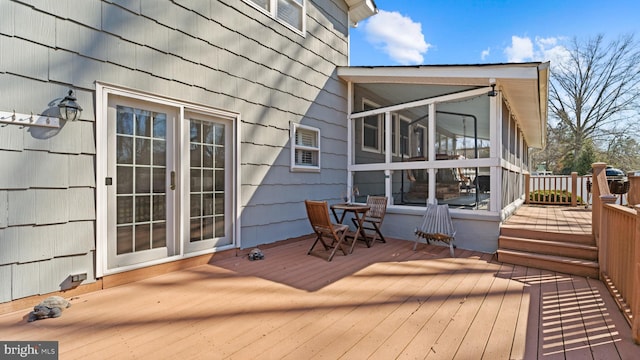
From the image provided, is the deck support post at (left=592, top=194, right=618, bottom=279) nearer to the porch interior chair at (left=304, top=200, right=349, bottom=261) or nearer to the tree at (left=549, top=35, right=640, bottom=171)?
the porch interior chair at (left=304, top=200, right=349, bottom=261)

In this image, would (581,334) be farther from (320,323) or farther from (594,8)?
(594,8)

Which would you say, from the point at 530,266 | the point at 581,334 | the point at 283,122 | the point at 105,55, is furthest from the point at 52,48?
the point at 530,266

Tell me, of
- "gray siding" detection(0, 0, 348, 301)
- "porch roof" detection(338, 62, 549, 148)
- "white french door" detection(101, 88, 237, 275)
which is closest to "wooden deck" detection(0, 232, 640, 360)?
"white french door" detection(101, 88, 237, 275)

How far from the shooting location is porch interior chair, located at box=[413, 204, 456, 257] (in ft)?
14.7

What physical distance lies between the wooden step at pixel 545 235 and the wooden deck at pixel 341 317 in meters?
0.78

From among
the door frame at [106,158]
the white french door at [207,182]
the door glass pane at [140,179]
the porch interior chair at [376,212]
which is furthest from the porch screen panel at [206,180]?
the porch interior chair at [376,212]

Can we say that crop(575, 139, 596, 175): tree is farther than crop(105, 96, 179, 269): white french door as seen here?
Yes

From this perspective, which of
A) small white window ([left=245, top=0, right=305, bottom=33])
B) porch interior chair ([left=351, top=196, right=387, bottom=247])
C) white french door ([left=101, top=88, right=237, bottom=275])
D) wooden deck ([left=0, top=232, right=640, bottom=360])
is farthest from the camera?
porch interior chair ([left=351, top=196, right=387, bottom=247])

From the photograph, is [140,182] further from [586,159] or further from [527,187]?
[586,159]

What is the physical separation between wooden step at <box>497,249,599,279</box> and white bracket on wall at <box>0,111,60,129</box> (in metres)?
5.36

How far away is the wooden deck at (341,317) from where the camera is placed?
1908 mm

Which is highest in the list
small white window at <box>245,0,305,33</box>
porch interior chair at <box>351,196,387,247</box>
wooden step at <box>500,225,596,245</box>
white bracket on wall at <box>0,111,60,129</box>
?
small white window at <box>245,0,305,33</box>

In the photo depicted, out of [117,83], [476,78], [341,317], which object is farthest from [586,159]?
[117,83]

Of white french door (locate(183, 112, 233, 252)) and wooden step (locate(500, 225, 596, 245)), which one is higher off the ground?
white french door (locate(183, 112, 233, 252))
